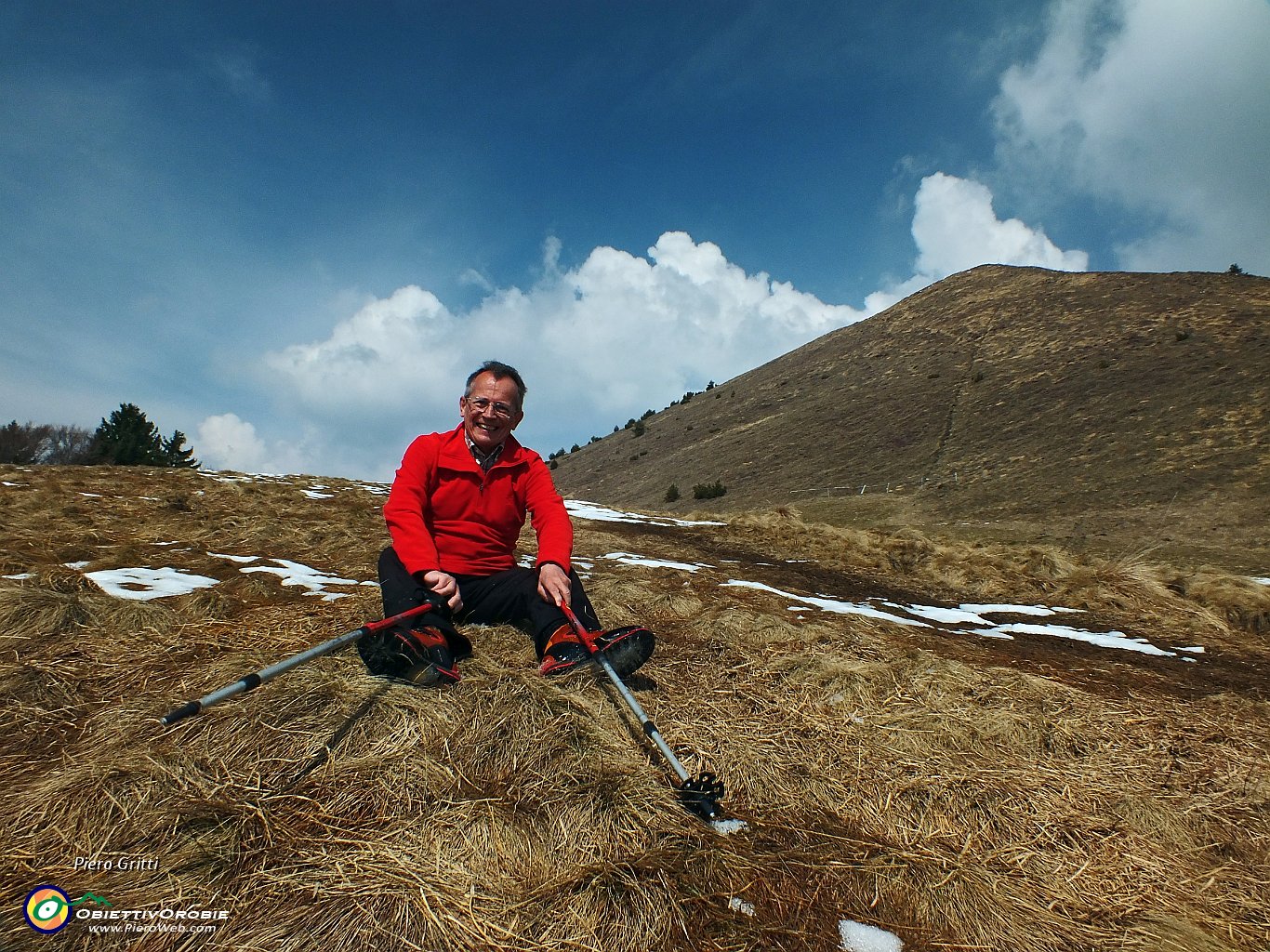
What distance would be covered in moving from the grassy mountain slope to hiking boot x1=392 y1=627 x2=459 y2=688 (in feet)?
0.54

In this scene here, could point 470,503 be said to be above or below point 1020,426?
below

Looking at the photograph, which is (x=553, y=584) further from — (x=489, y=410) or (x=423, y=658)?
(x=489, y=410)

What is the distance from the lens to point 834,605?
24.2 feet

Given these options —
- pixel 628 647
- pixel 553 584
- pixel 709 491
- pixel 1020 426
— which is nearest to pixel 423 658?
pixel 553 584

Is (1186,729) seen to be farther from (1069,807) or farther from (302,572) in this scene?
(302,572)

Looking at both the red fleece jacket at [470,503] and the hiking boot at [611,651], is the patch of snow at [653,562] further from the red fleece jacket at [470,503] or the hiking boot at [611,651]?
the hiking boot at [611,651]

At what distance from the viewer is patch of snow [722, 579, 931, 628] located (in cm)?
689

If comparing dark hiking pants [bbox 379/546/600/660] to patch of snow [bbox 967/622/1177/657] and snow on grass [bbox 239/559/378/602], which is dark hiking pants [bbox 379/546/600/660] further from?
patch of snow [bbox 967/622/1177/657]

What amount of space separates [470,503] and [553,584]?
1085 millimetres

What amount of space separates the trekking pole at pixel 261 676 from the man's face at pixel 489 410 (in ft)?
4.63

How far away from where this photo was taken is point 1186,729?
4027 millimetres

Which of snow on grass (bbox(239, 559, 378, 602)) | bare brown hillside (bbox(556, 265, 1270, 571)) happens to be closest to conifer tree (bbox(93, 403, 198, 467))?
bare brown hillside (bbox(556, 265, 1270, 571))

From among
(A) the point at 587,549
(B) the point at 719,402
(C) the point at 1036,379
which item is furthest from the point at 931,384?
(A) the point at 587,549

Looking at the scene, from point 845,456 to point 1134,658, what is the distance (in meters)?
32.8
